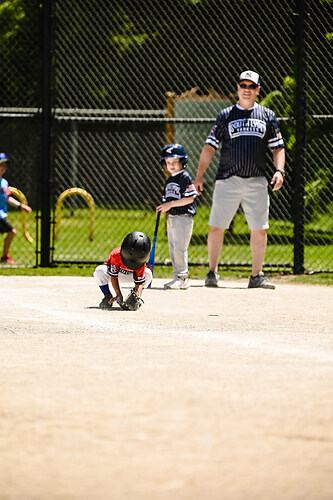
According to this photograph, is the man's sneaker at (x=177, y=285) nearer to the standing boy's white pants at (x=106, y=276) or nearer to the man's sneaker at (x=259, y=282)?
the man's sneaker at (x=259, y=282)

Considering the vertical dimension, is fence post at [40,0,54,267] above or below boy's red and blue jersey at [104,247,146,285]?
above

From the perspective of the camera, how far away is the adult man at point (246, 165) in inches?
378

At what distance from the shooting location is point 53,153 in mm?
11203

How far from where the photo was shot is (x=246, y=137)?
9578mm

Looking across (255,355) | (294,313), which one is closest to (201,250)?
(294,313)

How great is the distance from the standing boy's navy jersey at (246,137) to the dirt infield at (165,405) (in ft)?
7.47

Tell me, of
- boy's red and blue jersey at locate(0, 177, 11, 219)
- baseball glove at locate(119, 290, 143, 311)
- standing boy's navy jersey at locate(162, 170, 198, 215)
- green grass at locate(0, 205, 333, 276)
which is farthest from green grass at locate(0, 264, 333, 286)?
baseball glove at locate(119, 290, 143, 311)

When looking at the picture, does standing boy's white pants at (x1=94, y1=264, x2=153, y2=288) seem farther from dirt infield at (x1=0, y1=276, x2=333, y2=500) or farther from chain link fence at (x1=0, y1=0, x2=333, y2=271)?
chain link fence at (x1=0, y1=0, x2=333, y2=271)

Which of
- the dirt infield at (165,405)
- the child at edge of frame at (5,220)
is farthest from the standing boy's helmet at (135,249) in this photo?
the child at edge of frame at (5,220)

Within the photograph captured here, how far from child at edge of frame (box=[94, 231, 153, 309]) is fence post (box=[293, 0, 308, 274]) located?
3.27 m

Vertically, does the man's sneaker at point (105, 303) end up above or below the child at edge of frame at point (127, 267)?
below

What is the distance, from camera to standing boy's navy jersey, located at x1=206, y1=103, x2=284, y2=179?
31.5 feet

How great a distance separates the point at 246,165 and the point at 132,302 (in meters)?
2.46

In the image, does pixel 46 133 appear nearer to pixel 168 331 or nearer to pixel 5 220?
pixel 5 220
